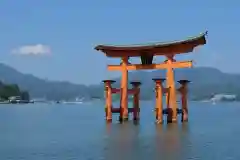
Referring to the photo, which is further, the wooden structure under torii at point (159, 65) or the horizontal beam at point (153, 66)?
the wooden structure under torii at point (159, 65)

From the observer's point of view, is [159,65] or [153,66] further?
[153,66]

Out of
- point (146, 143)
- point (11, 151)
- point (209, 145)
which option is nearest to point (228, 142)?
point (209, 145)

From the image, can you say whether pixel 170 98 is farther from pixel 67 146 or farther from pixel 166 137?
pixel 67 146

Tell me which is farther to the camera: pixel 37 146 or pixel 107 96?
pixel 107 96

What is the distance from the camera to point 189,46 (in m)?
38.0

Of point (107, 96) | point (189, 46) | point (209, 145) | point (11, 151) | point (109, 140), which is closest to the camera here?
point (11, 151)

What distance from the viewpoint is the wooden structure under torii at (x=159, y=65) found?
38125 millimetres

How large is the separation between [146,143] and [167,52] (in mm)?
12862

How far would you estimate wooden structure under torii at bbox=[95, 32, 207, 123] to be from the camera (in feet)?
125

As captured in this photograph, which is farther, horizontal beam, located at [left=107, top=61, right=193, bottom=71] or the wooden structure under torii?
the wooden structure under torii

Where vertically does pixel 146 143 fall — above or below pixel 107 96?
below

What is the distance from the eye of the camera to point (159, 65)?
40.0 m

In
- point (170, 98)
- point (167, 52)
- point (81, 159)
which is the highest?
point (167, 52)

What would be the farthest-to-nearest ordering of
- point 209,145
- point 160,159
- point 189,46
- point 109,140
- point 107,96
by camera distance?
point 107,96
point 189,46
point 109,140
point 209,145
point 160,159
